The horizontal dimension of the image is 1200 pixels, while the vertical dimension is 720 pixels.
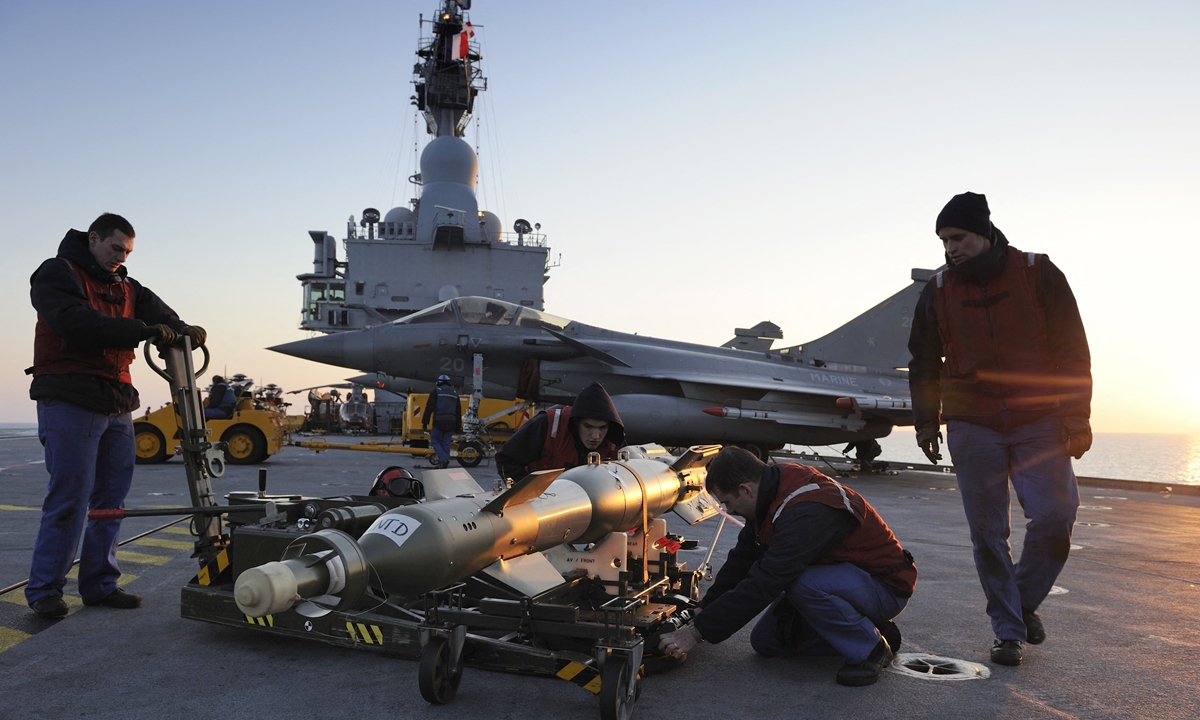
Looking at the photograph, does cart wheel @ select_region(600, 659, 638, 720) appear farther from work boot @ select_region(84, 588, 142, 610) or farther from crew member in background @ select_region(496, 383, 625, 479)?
work boot @ select_region(84, 588, 142, 610)

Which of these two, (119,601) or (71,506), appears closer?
Answer: (71,506)

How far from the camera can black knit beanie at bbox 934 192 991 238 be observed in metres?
3.91

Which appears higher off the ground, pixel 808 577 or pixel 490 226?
pixel 490 226

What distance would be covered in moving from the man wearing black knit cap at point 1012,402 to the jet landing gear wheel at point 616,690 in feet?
6.70

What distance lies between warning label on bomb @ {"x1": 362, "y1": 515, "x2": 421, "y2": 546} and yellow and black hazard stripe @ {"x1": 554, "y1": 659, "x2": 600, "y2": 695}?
83cm

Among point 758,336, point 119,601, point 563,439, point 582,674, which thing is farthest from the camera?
point 758,336

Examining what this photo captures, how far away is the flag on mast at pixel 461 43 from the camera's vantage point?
144 feet

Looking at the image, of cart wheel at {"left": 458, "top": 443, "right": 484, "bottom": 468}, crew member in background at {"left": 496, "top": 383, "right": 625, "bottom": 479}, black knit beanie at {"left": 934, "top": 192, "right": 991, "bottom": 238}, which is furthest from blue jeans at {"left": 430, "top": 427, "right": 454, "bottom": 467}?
black knit beanie at {"left": 934, "top": 192, "right": 991, "bottom": 238}

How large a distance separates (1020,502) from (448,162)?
1466 inches

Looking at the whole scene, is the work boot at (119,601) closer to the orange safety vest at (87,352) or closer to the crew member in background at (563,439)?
the orange safety vest at (87,352)

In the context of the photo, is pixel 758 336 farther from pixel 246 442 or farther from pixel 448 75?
pixel 448 75

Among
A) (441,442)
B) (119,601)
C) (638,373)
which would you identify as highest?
(638,373)

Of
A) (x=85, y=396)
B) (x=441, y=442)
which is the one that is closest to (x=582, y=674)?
(x=85, y=396)

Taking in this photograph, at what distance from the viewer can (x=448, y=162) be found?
1497 inches
